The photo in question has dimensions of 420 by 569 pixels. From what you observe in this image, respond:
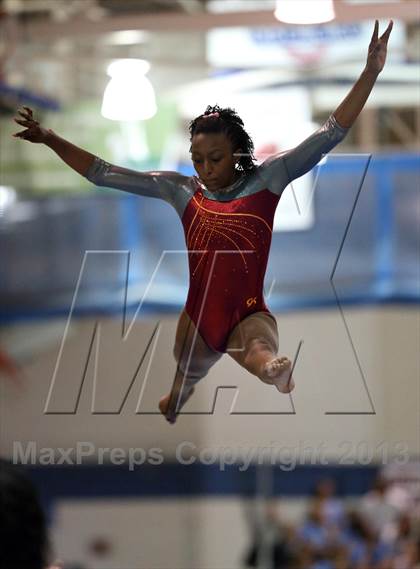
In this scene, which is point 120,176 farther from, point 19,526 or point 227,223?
point 19,526

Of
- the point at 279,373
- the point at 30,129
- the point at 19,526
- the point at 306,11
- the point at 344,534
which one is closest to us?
the point at 19,526

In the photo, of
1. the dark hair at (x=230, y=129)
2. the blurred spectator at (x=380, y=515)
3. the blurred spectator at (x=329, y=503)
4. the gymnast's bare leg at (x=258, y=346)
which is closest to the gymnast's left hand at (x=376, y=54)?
the dark hair at (x=230, y=129)

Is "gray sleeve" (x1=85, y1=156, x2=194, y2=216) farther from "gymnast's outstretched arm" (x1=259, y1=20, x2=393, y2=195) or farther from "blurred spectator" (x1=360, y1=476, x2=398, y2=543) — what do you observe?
"blurred spectator" (x1=360, y1=476, x2=398, y2=543)

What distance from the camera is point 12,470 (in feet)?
1.75

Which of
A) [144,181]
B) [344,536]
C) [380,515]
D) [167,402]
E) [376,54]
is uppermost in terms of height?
[376,54]

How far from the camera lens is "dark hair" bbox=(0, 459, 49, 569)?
514 millimetres

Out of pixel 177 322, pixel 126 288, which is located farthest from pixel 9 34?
pixel 177 322

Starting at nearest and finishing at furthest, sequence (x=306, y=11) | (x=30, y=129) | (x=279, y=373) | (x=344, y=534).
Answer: (x=279, y=373) → (x=30, y=129) → (x=306, y=11) → (x=344, y=534)

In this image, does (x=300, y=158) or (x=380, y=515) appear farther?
(x=380, y=515)

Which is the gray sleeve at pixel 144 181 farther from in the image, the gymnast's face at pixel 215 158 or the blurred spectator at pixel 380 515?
the blurred spectator at pixel 380 515

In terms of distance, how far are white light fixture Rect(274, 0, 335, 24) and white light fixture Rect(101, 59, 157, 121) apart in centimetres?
29

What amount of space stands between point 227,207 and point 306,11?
48 cm

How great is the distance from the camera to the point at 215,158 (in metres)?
0.97

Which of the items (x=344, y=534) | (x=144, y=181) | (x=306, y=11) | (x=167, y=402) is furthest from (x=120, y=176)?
(x=344, y=534)
